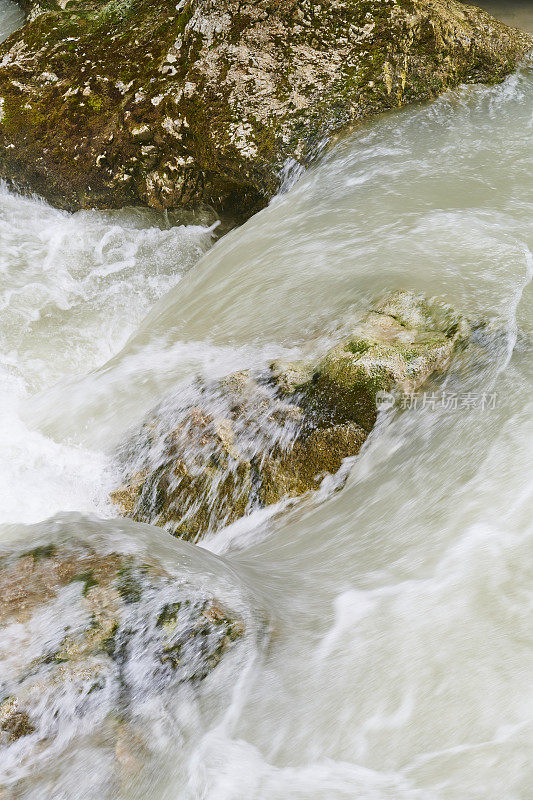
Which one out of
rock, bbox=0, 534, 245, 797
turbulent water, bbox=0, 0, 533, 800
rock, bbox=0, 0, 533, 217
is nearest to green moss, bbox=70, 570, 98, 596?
rock, bbox=0, 534, 245, 797

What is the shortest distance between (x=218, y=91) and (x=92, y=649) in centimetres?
478

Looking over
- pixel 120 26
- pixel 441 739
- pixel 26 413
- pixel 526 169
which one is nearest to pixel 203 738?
pixel 441 739

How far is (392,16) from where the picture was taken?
5539 mm

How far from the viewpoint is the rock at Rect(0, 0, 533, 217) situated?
17.8 ft

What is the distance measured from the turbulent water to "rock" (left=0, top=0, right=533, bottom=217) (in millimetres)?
257

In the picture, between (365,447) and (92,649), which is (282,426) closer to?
(365,447)

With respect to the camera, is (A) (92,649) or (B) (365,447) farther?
(B) (365,447)

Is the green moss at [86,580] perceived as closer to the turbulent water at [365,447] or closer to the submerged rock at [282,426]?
the turbulent water at [365,447]

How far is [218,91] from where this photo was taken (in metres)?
5.47

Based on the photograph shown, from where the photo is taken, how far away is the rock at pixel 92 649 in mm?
1879

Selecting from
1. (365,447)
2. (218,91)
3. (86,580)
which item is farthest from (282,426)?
(218,91)

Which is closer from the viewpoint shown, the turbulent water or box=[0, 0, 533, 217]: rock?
the turbulent water

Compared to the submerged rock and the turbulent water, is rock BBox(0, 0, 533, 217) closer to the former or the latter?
the turbulent water

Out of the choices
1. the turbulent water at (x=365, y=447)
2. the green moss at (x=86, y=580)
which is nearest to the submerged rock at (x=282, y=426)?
the turbulent water at (x=365, y=447)
